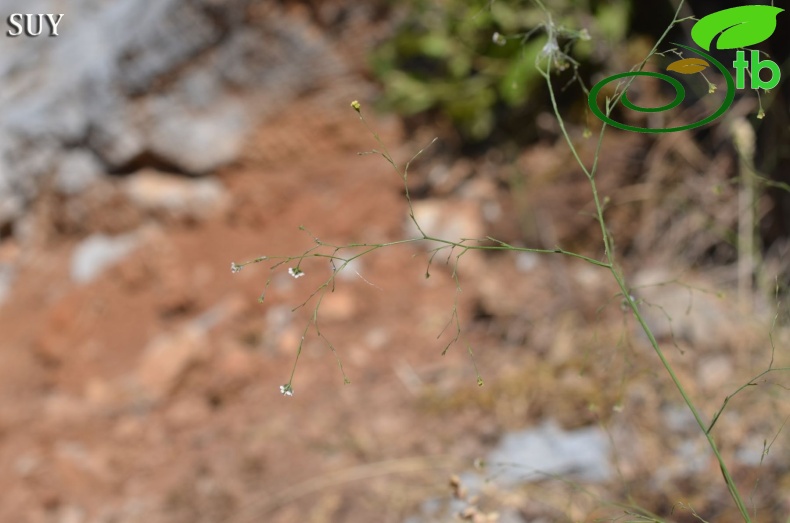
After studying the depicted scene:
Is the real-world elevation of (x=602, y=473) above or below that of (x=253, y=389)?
above

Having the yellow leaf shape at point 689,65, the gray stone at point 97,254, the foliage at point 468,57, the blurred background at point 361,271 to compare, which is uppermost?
the yellow leaf shape at point 689,65

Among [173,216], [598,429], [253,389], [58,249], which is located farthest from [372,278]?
[58,249]

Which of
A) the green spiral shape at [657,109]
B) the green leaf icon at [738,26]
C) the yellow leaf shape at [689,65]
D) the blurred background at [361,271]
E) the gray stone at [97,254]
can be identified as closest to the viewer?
the green spiral shape at [657,109]

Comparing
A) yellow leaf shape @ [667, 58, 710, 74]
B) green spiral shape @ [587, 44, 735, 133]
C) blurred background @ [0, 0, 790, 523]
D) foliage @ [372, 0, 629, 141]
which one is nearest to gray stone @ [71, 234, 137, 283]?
blurred background @ [0, 0, 790, 523]

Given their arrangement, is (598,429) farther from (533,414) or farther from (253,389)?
(253,389)

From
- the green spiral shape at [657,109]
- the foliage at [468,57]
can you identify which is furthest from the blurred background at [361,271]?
the green spiral shape at [657,109]

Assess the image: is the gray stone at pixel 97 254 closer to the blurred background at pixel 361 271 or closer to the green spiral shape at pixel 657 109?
the blurred background at pixel 361 271
